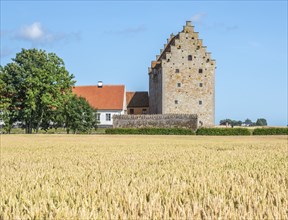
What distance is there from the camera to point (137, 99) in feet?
281

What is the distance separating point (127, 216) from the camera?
378cm

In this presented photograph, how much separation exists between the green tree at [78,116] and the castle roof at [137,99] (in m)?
20.7

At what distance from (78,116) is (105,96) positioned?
21.5 m

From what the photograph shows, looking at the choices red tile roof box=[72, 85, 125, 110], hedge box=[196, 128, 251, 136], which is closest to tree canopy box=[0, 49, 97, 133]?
red tile roof box=[72, 85, 125, 110]

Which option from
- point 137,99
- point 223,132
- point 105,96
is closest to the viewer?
point 223,132

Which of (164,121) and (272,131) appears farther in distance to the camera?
(164,121)

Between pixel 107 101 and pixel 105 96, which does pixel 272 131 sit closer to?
pixel 107 101

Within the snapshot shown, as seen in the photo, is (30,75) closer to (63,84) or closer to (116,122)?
(63,84)

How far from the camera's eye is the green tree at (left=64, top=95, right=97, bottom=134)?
63.3m

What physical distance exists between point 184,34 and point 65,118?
968 inches

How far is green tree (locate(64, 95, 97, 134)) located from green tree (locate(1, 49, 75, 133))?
1748 mm

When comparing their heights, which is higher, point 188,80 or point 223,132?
point 188,80

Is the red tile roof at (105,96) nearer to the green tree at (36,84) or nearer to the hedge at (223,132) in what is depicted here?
the green tree at (36,84)

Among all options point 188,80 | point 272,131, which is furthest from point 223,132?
point 188,80
